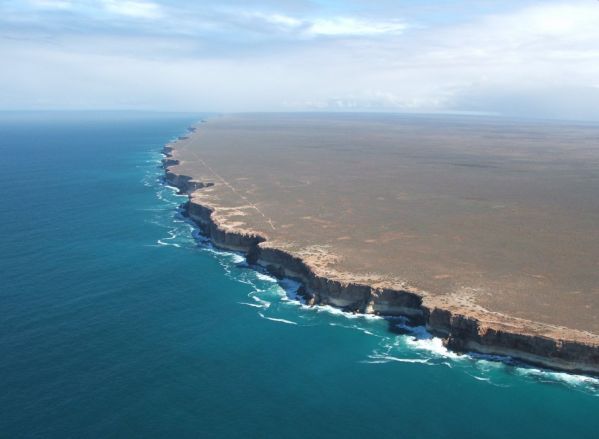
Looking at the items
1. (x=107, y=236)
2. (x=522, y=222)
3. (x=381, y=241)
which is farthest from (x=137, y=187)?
(x=522, y=222)

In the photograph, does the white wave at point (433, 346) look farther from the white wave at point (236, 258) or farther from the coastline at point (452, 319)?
the white wave at point (236, 258)

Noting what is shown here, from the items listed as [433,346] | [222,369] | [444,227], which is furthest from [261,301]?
[444,227]

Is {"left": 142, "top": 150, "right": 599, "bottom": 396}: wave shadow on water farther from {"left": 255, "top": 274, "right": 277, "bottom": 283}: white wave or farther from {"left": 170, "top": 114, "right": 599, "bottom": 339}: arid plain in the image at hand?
{"left": 170, "top": 114, "right": 599, "bottom": 339}: arid plain

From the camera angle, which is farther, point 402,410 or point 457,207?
point 457,207

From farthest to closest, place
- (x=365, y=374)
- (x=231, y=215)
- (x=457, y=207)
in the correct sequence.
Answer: (x=457, y=207) < (x=231, y=215) < (x=365, y=374)

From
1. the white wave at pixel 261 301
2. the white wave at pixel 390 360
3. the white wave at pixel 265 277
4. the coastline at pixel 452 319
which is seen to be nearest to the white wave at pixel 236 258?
the coastline at pixel 452 319

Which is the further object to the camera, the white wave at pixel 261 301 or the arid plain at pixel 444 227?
the white wave at pixel 261 301

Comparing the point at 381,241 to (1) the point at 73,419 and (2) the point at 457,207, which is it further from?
(1) the point at 73,419
